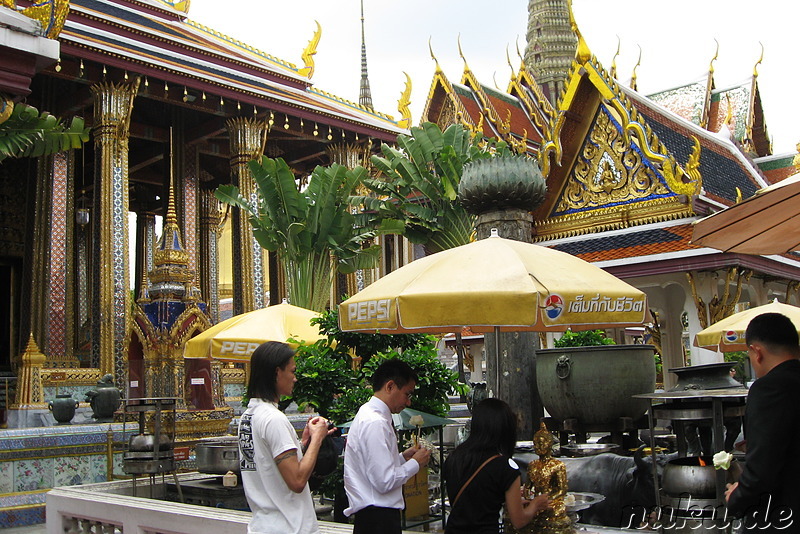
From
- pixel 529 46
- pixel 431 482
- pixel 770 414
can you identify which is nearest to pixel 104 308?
pixel 431 482

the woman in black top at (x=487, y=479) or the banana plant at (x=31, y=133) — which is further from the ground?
the banana plant at (x=31, y=133)

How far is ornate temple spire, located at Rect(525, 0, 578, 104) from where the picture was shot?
30.6 metres

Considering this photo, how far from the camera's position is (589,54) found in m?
11.8

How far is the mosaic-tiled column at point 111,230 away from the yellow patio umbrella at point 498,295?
41.1 feet

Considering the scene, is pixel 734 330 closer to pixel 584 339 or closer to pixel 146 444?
pixel 584 339

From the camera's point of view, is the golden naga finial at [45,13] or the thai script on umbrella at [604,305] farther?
the golden naga finial at [45,13]

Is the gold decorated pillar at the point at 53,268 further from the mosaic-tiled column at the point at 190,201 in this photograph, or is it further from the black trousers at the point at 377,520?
the black trousers at the point at 377,520

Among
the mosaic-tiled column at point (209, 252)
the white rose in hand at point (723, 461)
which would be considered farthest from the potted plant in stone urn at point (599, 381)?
the mosaic-tiled column at point (209, 252)

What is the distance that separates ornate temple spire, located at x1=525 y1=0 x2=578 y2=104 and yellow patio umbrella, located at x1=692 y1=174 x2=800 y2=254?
26.3m

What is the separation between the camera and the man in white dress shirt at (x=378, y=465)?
11.7 ft

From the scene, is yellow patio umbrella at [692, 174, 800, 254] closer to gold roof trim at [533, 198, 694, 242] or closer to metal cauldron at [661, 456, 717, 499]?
metal cauldron at [661, 456, 717, 499]

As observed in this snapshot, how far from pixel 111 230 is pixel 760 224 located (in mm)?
14257

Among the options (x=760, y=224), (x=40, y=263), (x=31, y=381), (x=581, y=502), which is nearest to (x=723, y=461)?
(x=581, y=502)

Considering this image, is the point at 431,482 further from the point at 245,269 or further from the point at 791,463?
the point at 245,269
